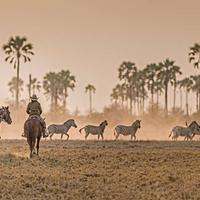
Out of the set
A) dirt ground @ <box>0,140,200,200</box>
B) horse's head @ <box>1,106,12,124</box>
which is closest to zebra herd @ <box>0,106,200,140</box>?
horse's head @ <box>1,106,12,124</box>

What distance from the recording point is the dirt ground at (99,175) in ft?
72.3

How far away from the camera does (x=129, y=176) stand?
→ 25250 millimetres

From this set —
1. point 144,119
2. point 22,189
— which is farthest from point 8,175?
point 144,119

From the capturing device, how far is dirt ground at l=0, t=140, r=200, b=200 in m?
22.0

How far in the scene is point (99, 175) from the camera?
25578 mm

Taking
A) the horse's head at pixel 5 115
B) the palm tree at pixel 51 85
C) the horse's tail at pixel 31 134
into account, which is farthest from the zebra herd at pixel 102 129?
the palm tree at pixel 51 85

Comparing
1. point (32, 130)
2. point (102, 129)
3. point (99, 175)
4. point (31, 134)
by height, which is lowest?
point (99, 175)

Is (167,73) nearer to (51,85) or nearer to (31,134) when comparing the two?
(51,85)

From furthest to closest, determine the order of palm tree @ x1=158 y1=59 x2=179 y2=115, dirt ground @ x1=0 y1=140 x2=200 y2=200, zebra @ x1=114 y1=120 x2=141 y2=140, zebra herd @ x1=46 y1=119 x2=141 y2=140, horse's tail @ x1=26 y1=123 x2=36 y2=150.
A: palm tree @ x1=158 y1=59 x2=179 y2=115
zebra @ x1=114 y1=120 x2=141 y2=140
zebra herd @ x1=46 y1=119 x2=141 y2=140
horse's tail @ x1=26 y1=123 x2=36 y2=150
dirt ground @ x1=0 y1=140 x2=200 y2=200

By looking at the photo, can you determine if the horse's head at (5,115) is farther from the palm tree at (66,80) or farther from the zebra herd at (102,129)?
the palm tree at (66,80)

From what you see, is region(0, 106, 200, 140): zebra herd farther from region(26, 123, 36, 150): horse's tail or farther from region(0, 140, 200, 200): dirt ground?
region(26, 123, 36, 150): horse's tail

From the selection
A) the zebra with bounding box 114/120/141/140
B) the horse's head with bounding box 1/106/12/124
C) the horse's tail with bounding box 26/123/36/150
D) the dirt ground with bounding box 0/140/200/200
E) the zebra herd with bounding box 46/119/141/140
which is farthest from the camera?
the zebra with bounding box 114/120/141/140

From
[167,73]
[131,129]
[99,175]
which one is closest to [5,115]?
[99,175]

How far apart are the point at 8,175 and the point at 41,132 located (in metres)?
7.07
